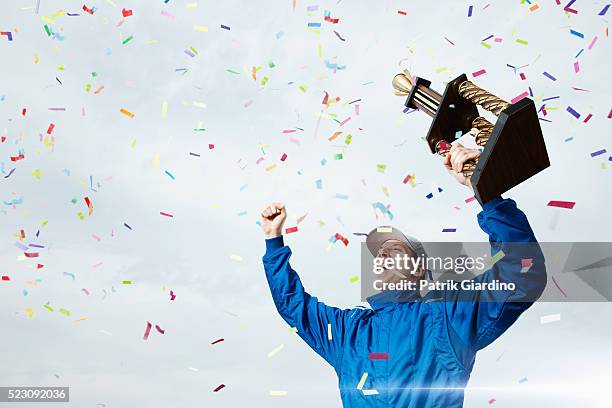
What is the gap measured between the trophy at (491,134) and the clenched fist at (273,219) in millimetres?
1584

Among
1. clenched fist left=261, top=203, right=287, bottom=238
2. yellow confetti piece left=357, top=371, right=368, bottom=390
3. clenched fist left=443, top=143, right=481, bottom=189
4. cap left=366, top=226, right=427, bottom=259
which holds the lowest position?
yellow confetti piece left=357, top=371, right=368, bottom=390

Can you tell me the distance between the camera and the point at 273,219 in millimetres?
4805

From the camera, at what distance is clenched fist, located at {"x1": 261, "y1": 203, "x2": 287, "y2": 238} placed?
4.79 meters

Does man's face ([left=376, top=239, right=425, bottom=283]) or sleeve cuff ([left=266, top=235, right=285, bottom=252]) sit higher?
sleeve cuff ([left=266, top=235, right=285, bottom=252])

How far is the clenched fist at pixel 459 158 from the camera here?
319 cm


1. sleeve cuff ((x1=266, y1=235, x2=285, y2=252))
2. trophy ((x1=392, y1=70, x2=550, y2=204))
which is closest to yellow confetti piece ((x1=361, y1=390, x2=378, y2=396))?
sleeve cuff ((x1=266, y1=235, x2=285, y2=252))

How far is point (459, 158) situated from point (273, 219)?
77.5 inches

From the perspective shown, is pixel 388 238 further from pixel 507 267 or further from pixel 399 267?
pixel 507 267

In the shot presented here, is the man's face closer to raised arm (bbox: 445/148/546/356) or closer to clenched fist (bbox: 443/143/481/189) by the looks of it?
raised arm (bbox: 445/148/546/356)

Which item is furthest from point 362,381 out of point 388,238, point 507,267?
point 507,267

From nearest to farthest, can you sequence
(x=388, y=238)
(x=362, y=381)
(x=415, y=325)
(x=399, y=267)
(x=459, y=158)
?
(x=459, y=158) → (x=415, y=325) → (x=362, y=381) → (x=399, y=267) → (x=388, y=238)

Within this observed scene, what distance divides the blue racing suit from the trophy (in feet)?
0.98

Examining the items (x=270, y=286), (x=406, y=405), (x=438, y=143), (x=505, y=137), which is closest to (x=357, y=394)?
(x=406, y=405)

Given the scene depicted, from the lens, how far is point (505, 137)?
2986 millimetres
